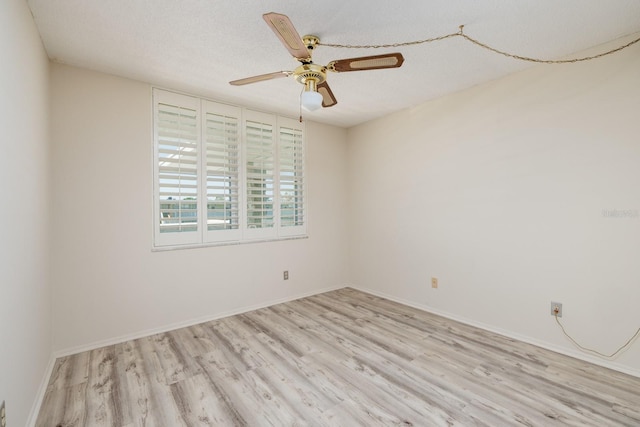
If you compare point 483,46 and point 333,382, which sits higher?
point 483,46

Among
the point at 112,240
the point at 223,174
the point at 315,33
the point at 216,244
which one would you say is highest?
the point at 315,33

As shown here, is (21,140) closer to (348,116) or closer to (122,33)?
(122,33)

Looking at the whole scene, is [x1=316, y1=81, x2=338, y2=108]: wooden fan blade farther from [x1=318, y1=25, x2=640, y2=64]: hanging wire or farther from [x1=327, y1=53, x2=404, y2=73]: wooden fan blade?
[x1=318, y1=25, x2=640, y2=64]: hanging wire

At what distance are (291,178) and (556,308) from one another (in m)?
3.05

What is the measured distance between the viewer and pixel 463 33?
6.73ft

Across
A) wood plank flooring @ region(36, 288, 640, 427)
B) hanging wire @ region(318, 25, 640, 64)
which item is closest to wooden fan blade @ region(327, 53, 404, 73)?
hanging wire @ region(318, 25, 640, 64)

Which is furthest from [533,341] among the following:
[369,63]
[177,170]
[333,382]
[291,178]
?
[177,170]

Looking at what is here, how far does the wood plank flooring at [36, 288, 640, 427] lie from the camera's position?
1720mm

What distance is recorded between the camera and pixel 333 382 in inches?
81.0

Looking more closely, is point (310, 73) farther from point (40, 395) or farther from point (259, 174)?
point (40, 395)

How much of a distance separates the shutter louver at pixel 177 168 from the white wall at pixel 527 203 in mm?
2391

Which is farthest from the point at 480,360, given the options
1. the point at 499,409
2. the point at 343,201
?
the point at 343,201

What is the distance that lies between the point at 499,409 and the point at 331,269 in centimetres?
276

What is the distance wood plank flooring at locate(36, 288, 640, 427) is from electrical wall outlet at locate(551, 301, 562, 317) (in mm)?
350
